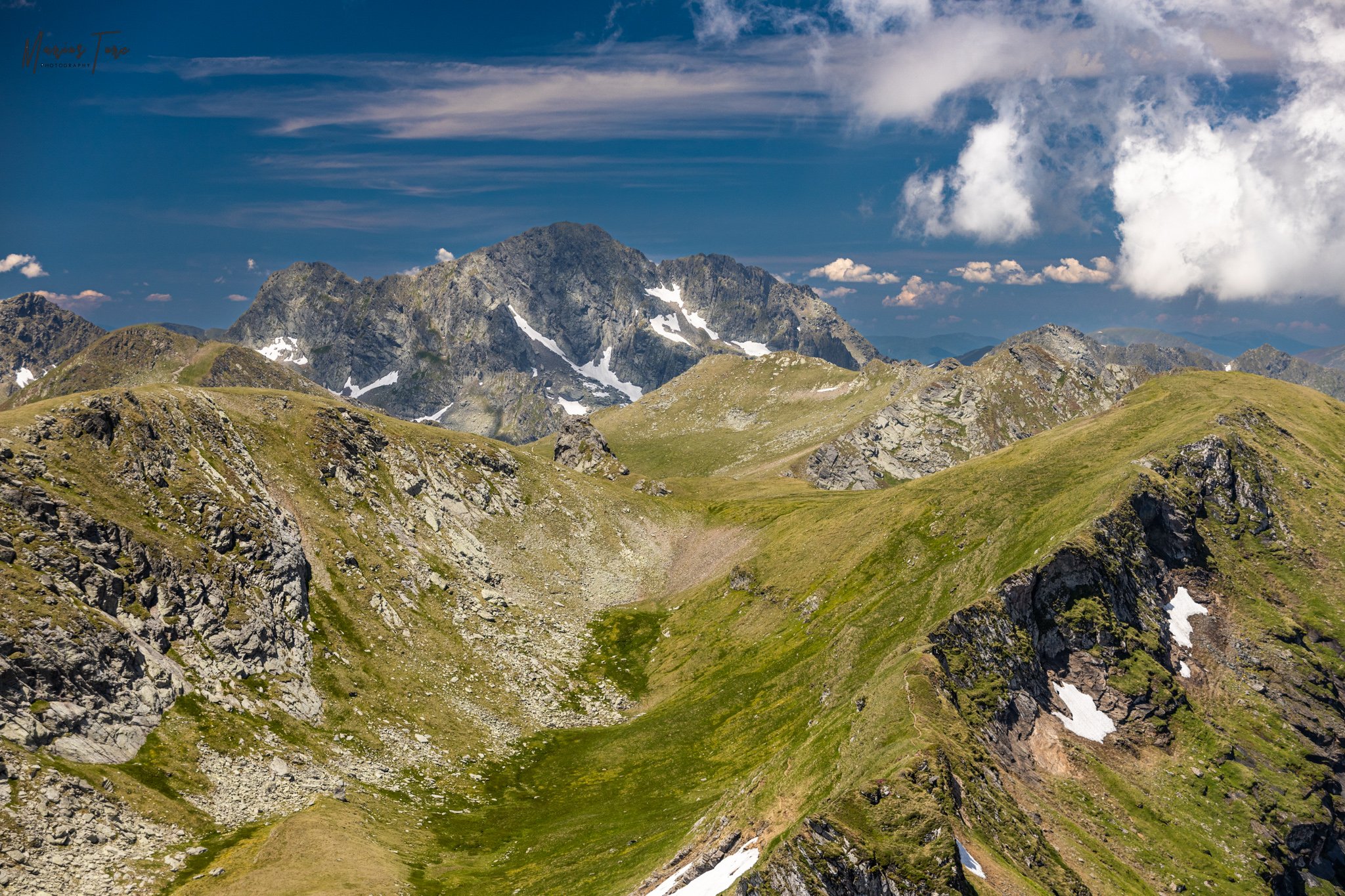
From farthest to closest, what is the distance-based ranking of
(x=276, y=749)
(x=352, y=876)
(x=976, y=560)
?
(x=976, y=560)
(x=276, y=749)
(x=352, y=876)

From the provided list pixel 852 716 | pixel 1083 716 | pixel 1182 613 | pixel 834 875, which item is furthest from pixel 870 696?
pixel 1182 613

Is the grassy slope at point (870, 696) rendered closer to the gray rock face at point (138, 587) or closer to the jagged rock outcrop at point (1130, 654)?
the jagged rock outcrop at point (1130, 654)

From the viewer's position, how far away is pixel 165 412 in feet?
395

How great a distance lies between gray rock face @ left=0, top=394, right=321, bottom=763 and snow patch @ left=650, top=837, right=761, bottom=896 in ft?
189

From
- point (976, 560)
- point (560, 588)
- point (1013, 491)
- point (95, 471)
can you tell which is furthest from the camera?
point (560, 588)

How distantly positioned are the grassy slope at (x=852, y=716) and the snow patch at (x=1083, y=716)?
9.95 ft

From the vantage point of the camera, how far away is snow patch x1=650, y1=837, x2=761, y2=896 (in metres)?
54.7

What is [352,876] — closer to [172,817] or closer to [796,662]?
[172,817]

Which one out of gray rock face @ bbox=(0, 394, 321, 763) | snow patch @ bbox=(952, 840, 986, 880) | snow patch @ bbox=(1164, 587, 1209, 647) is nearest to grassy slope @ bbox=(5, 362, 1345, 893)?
snow patch @ bbox=(952, 840, 986, 880)

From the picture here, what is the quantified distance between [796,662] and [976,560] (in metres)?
32.6

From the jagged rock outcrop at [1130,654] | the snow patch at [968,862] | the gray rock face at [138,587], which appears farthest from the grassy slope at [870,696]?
the gray rock face at [138,587]

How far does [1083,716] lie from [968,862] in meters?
46.4

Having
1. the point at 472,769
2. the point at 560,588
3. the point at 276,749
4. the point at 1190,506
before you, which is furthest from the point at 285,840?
the point at 1190,506

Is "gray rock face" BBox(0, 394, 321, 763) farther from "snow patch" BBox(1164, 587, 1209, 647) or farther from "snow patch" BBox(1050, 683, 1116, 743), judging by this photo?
"snow patch" BBox(1164, 587, 1209, 647)
